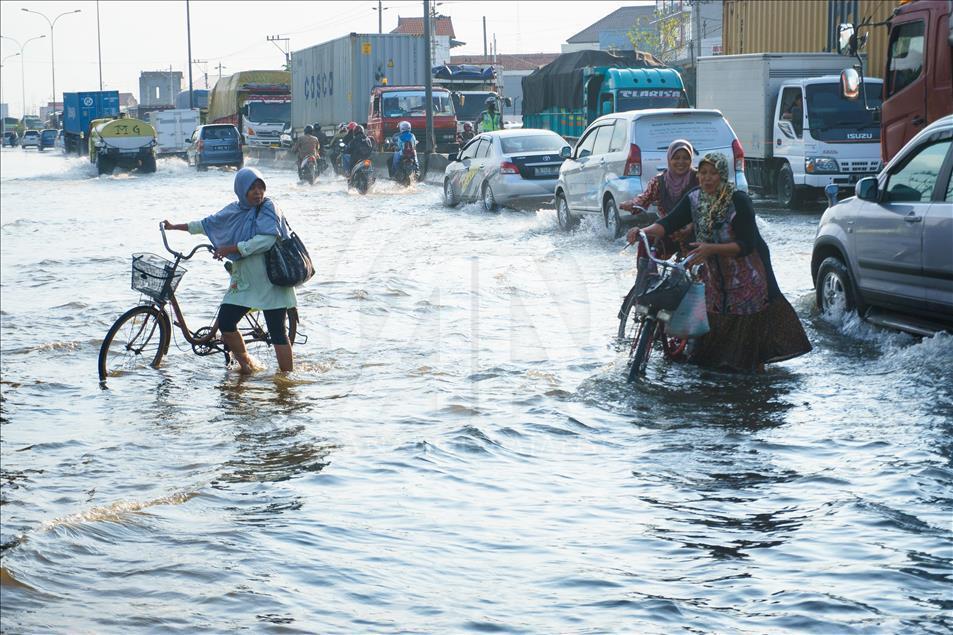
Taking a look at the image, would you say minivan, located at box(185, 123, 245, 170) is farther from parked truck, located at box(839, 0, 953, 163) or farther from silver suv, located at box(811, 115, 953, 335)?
silver suv, located at box(811, 115, 953, 335)

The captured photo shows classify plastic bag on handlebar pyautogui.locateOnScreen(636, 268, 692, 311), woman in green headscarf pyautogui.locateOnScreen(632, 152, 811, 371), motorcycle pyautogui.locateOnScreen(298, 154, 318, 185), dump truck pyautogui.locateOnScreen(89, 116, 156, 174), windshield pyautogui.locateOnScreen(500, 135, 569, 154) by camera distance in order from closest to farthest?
1. plastic bag on handlebar pyautogui.locateOnScreen(636, 268, 692, 311)
2. woman in green headscarf pyautogui.locateOnScreen(632, 152, 811, 371)
3. windshield pyautogui.locateOnScreen(500, 135, 569, 154)
4. motorcycle pyautogui.locateOnScreen(298, 154, 318, 185)
5. dump truck pyautogui.locateOnScreen(89, 116, 156, 174)

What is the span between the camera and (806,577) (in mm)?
4961

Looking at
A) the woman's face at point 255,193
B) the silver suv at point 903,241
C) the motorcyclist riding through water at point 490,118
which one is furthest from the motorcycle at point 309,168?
the woman's face at point 255,193

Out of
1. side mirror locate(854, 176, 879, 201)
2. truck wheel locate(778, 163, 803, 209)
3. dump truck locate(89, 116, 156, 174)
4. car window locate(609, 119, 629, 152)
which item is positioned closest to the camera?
side mirror locate(854, 176, 879, 201)

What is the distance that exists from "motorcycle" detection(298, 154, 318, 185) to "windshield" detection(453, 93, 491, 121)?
720 cm

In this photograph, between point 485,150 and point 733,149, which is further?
point 485,150

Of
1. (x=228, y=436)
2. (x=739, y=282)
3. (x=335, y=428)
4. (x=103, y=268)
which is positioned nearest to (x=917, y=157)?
(x=739, y=282)

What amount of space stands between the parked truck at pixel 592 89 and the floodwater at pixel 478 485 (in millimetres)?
18284

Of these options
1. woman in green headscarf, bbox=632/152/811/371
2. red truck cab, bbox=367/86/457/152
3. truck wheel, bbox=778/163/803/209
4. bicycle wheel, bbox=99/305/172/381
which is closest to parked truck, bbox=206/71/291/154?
red truck cab, bbox=367/86/457/152

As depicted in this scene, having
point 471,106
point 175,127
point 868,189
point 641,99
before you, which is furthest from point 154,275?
point 175,127

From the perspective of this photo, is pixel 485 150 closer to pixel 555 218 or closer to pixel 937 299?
pixel 555 218

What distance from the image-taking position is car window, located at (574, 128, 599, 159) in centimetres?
1856

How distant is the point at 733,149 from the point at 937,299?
8194mm

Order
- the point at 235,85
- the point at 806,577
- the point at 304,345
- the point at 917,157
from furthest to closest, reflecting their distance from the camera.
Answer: the point at 235,85
the point at 304,345
the point at 917,157
the point at 806,577
